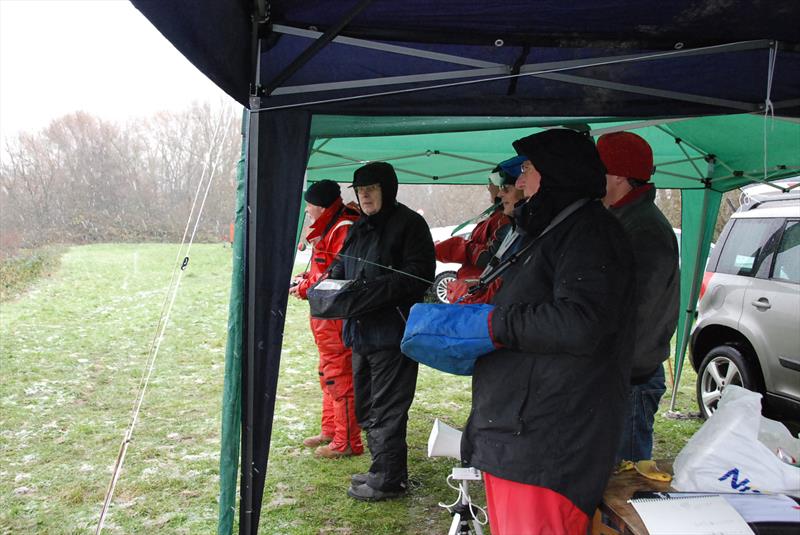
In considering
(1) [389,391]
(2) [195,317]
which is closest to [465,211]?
(2) [195,317]

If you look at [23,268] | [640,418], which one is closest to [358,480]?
[640,418]

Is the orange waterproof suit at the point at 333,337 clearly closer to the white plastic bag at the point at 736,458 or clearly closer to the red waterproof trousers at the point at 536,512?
the red waterproof trousers at the point at 536,512

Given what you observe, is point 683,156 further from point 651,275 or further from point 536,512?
point 536,512

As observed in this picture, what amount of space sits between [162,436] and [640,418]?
11.7 feet

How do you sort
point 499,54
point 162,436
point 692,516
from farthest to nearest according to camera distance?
point 162,436 < point 499,54 < point 692,516

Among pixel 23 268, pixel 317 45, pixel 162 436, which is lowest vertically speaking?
pixel 162 436

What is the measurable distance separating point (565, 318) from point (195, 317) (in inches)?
403

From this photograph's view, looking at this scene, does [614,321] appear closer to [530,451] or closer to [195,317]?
[530,451]

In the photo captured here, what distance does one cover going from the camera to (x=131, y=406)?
5.95 meters

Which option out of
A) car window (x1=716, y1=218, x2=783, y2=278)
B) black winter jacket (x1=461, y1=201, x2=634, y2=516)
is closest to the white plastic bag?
black winter jacket (x1=461, y1=201, x2=634, y2=516)

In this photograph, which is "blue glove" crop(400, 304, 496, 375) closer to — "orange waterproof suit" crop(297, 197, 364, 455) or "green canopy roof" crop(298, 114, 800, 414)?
"green canopy roof" crop(298, 114, 800, 414)

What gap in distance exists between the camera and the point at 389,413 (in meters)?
3.63

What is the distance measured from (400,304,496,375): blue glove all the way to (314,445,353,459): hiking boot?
2.66 metres

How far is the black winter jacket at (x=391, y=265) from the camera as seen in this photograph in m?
3.55
